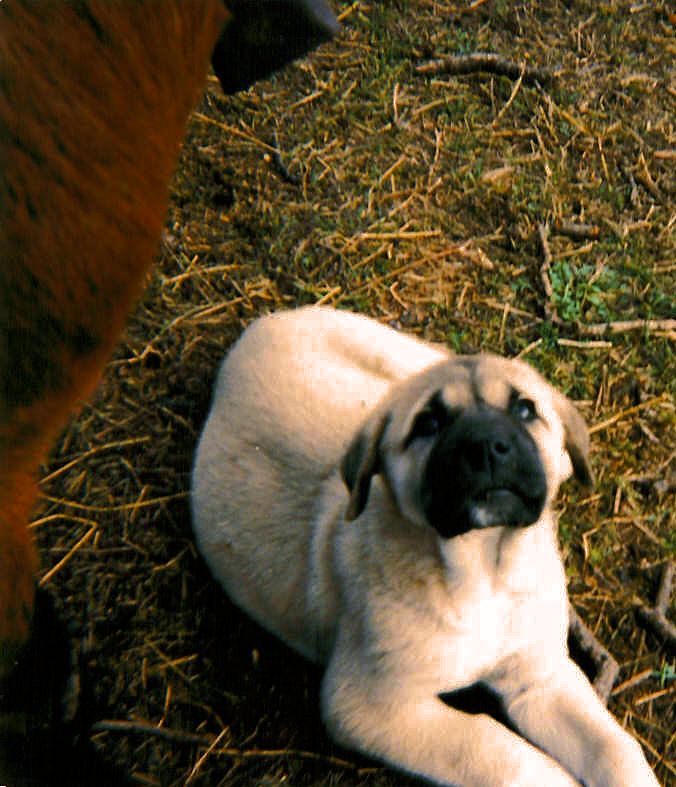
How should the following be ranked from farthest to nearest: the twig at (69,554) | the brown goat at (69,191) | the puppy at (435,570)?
the twig at (69,554) → the puppy at (435,570) → the brown goat at (69,191)

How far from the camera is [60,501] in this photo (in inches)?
129

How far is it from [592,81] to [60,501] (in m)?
3.30

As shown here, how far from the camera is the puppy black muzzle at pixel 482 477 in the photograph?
2.21 metres

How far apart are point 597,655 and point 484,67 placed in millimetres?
3012

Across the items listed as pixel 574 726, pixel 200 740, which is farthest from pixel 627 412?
pixel 200 740


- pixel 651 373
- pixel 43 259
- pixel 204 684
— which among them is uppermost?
pixel 43 259

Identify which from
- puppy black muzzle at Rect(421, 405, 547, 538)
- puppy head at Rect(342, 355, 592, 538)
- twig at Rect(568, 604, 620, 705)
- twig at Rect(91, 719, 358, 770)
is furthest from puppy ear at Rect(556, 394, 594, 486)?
twig at Rect(91, 719, 358, 770)

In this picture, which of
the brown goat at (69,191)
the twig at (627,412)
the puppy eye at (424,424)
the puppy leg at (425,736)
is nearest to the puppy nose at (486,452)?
the puppy eye at (424,424)

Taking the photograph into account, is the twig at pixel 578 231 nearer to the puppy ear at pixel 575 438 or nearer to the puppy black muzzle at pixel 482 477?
the puppy ear at pixel 575 438

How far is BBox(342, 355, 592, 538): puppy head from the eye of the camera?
2.22m

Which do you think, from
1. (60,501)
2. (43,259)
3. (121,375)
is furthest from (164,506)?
(43,259)

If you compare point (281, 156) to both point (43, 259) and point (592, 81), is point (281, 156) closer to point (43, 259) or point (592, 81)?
point (592, 81)

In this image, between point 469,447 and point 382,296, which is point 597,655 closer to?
point 469,447

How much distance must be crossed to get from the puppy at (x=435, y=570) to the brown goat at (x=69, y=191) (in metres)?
0.90
